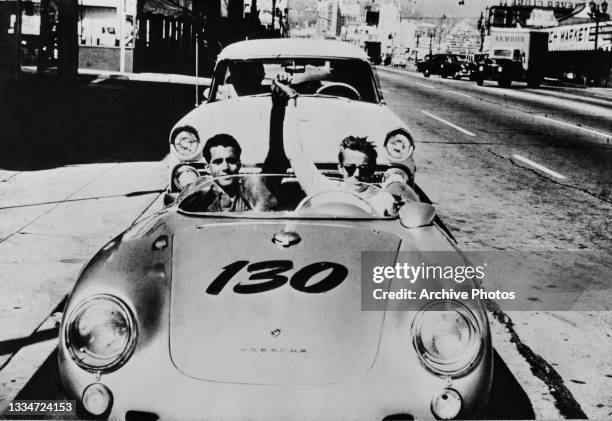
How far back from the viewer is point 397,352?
2.92 meters

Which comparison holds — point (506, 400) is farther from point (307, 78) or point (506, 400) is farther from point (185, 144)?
point (307, 78)

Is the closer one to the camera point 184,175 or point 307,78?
point 184,175

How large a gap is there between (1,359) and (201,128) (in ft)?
9.45

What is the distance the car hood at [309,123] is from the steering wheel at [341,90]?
40cm

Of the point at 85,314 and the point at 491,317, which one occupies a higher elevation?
the point at 85,314

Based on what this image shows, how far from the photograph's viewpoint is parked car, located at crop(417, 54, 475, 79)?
44781 mm

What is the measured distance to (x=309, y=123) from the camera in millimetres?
6398

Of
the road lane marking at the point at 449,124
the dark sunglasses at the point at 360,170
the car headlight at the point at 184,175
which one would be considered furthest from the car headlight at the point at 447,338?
the road lane marking at the point at 449,124

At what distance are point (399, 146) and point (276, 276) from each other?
351 centimetres

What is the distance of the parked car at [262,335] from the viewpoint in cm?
283

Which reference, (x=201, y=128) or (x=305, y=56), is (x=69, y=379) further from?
(x=305, y=56)

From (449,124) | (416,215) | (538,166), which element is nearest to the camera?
(416,215)

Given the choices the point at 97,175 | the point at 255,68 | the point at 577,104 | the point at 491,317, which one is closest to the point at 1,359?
the point at 491,317

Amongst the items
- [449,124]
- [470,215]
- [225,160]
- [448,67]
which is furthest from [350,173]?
[448,67]
